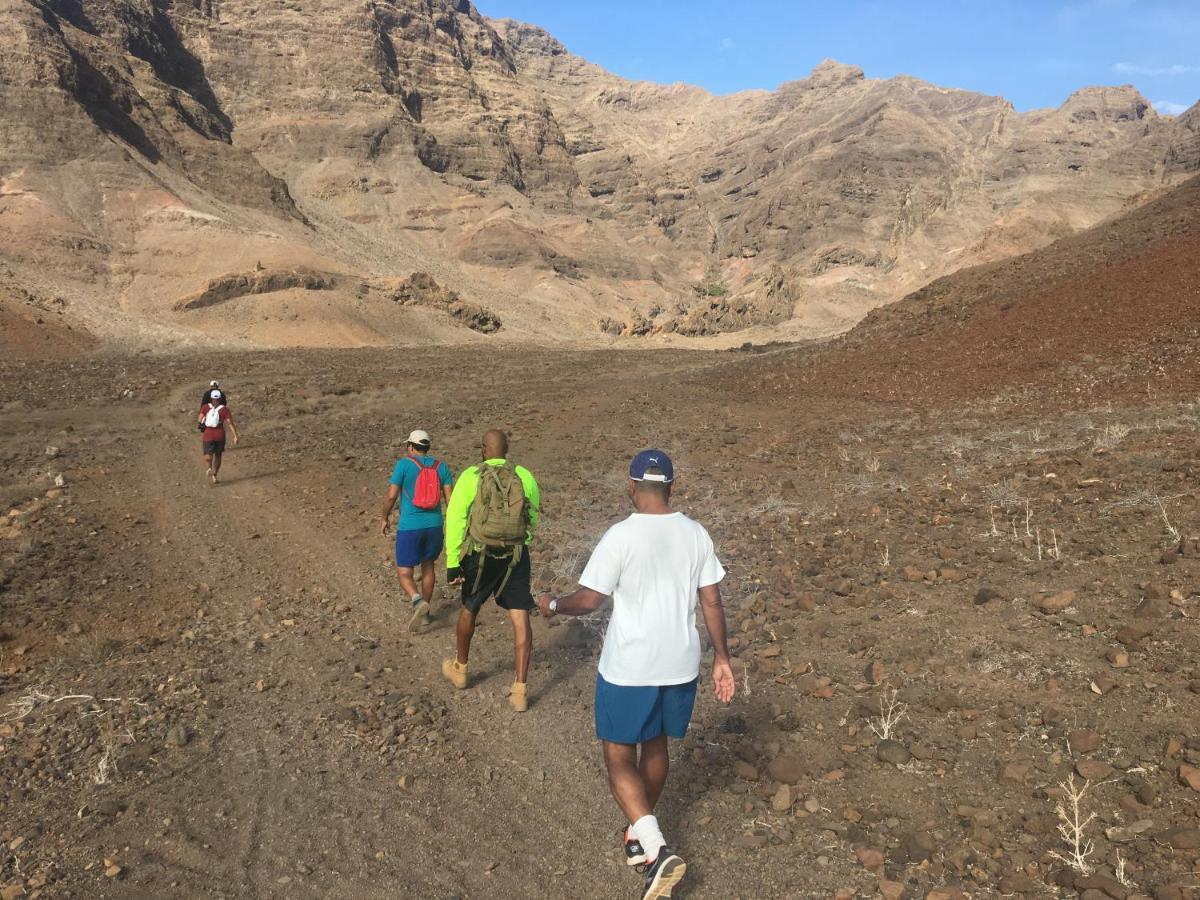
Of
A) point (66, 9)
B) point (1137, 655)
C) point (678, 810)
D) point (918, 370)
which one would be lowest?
point (678, 810)

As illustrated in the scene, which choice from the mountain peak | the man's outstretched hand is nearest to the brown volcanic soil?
the man's outstretched hand

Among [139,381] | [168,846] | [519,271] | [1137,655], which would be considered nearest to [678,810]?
[168,846]

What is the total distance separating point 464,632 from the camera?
5605mm

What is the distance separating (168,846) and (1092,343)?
17438 mm

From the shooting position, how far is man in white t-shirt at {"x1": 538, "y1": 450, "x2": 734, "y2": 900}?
3.51 meters

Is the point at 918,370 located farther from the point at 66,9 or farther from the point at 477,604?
the point at 66,9

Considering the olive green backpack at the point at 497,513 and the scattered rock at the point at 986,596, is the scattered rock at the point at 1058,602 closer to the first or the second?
the scattered rock at the point at 986,596

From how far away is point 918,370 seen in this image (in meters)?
18.5

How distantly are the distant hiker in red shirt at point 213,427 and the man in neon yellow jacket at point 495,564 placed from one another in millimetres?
8282

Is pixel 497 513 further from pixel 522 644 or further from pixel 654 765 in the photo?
pixel 654 765

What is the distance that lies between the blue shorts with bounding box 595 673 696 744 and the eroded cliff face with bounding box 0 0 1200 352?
3995 cm

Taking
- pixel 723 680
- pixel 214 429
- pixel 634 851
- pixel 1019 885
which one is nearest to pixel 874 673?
pixel 1019 885

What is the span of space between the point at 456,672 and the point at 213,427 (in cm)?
834

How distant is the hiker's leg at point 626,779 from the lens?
3557mm
